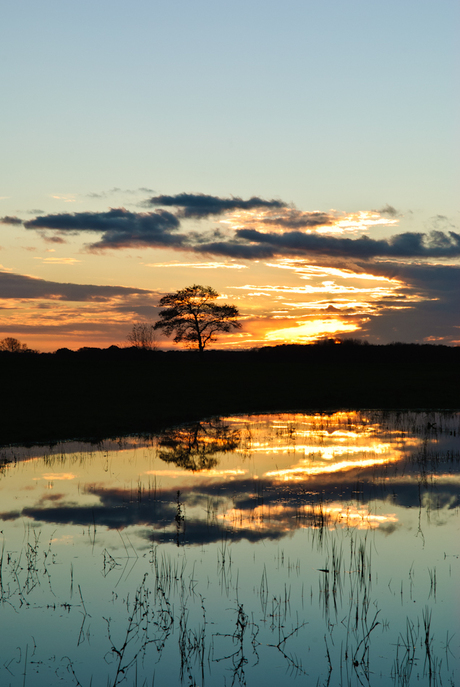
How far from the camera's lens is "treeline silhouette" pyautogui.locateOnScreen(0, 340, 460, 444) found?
29.6 meters

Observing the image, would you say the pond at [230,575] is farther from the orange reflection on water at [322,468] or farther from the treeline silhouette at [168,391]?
the treeline silhouette at [168,391]

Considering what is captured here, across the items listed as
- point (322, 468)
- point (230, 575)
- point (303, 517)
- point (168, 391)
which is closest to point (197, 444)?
point (322, 468)

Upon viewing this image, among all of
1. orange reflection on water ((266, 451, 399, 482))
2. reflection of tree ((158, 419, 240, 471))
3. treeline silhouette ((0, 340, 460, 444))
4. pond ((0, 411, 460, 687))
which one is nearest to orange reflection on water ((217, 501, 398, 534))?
pond ((0, 411, 460, 687))

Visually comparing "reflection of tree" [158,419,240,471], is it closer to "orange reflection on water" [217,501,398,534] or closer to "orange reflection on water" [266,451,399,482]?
"orange reflection on water" [266,451,399,482]

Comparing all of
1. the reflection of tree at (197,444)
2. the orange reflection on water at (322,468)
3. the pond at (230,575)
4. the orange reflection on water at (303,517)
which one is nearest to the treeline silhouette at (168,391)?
the reflection of tree at (197,444)

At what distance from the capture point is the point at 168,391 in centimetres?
4528

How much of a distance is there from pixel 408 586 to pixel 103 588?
16.0ft

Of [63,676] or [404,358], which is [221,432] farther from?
[404,358]

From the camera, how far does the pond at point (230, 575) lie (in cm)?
693

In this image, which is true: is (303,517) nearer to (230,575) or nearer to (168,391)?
(230,575)

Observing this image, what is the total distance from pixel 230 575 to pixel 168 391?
36217 mm

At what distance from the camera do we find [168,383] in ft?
168

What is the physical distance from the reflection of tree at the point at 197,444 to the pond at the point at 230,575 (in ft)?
3.59

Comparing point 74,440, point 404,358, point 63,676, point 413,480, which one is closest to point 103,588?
point 63,676
